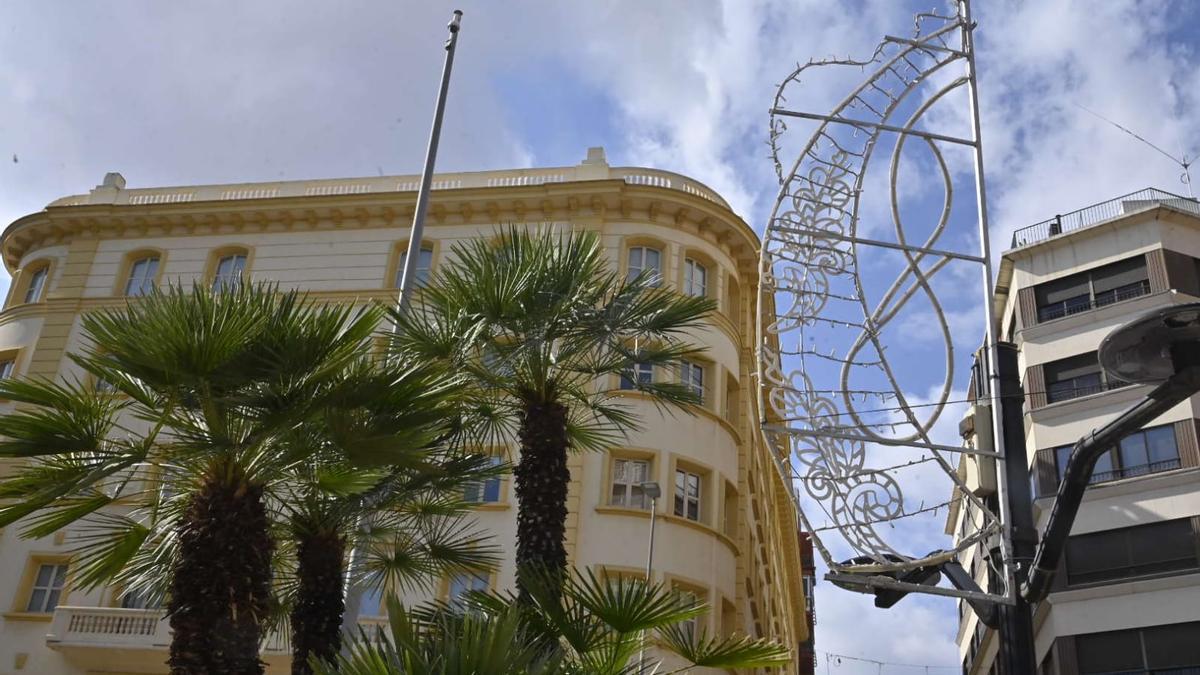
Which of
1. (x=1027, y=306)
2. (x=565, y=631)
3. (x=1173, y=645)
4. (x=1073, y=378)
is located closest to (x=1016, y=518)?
(x=565, y=631)

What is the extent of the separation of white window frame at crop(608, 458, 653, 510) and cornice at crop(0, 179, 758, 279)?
264 inches

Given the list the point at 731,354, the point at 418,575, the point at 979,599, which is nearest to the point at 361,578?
the point at 418,575

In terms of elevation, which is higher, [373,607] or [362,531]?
[373,607]

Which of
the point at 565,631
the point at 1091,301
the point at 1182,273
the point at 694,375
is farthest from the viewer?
the point at 1091,301

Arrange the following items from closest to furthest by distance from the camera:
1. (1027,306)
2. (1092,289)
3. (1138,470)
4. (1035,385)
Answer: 1. (1138,470)
2. (1035,385)
3. (1092,289)
4. (1027,306)

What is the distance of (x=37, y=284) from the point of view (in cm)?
3584

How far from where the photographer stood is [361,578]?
16.1 m

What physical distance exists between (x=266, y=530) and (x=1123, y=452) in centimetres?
2846

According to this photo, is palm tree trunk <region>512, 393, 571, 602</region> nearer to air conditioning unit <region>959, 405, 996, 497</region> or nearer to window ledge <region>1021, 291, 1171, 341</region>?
air conditioning unit <region>959, 405, 996, 497</region>

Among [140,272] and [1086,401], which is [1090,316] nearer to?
[1086,401]

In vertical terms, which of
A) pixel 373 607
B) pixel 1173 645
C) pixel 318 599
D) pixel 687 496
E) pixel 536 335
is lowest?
pixel 318 599

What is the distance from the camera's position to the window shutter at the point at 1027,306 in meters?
37.7

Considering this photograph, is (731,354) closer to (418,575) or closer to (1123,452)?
(1123,452)

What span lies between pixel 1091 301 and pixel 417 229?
82.9ft
